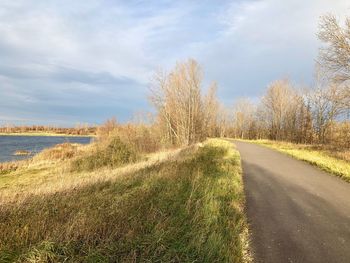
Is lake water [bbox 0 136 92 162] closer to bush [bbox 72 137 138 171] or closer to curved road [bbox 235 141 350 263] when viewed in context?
bush [bbox 72 137 138 171]

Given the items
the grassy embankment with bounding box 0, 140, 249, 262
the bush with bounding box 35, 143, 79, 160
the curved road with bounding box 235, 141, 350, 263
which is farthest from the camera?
the bush with bounding box 35, 143, 79, 160

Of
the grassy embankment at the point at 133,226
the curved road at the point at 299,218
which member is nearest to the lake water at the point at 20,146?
the grassy embankment at the point at 133,226

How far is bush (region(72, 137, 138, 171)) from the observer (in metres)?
20.3

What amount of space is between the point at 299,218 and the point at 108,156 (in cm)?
1608

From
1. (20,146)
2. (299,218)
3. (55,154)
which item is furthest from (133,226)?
(20,146)

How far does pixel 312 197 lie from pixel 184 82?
1119 inches

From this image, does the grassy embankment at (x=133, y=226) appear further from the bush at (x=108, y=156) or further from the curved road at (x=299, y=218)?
the bush at (x=108, y=156)

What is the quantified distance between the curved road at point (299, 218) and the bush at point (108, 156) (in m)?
11.4

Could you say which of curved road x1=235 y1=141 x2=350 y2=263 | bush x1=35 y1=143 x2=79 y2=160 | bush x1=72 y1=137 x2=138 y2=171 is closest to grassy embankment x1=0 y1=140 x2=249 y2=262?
curved road x1=235 y1=141 x2=350 y2=263

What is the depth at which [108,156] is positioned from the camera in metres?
20.9

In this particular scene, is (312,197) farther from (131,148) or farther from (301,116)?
(301,116)

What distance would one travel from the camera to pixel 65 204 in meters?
7.24

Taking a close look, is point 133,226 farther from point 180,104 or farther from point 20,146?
point 20,146

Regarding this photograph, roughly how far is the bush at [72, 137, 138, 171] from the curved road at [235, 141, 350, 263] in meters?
11.4
